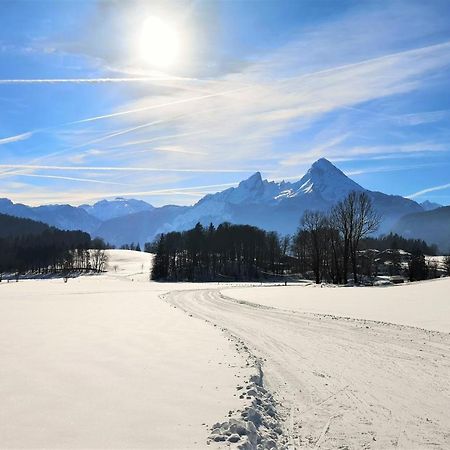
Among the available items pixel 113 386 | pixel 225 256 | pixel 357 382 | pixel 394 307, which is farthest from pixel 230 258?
pixel 113 386

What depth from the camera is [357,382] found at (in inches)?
409

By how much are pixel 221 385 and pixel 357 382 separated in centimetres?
346

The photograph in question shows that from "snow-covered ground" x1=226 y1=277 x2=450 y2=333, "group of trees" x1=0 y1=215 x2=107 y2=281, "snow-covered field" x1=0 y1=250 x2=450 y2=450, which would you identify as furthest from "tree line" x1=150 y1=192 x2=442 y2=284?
"snow-covered field" x1=0 y1=250 x2=450 y2=450

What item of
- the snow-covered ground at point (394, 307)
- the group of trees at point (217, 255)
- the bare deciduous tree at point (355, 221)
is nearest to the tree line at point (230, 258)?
the group of trees at point (217, 255)

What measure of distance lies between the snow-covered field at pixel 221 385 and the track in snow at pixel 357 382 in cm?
3

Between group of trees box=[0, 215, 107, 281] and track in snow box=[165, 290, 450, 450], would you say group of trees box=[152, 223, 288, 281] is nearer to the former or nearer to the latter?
group of trees box=[0, 215, 107, 281]

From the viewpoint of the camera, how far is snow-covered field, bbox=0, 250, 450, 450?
689 cm

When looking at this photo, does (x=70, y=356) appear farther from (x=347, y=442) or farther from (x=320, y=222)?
(x=320, y=222)

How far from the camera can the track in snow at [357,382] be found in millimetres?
7344

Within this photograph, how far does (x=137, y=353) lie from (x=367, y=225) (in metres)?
54.5

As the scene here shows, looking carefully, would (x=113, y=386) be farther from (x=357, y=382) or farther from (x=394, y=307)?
(x=394, y=307)

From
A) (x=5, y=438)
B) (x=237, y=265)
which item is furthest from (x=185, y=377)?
(x=237, y=265)

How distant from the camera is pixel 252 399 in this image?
Result: 8.59 meters

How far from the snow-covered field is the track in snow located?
3cm
